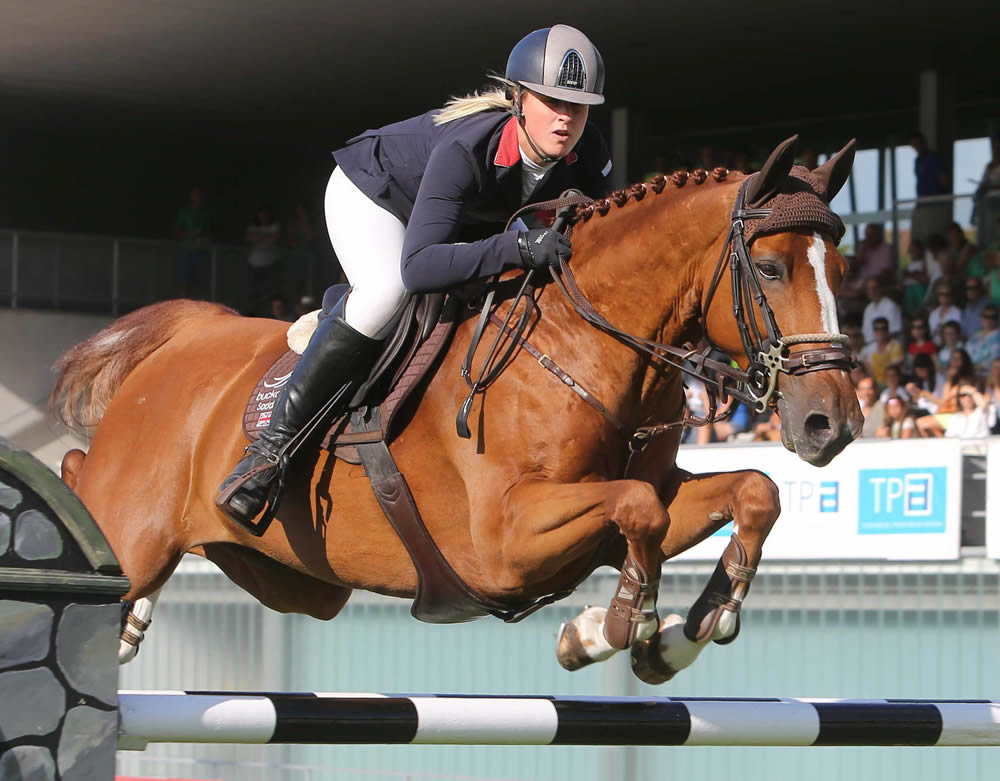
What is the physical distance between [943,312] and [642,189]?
25.5 feet

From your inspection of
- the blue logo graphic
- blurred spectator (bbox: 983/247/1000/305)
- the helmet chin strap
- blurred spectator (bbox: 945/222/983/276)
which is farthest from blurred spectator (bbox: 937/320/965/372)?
the helmet chin strap

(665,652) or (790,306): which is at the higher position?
(790,306)

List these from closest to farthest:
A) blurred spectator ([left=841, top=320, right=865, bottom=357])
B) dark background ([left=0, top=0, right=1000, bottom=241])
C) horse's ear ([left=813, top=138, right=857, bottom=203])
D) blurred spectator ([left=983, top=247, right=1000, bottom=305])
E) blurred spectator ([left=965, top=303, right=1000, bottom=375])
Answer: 1. horse's ear ([left=813, top=138, right=857, bottom=203])
2. blurred spectator ([left=965, top=303, right=1000, bottom=375])
3. blurred spectator ([left=983, top=247, right=1000, bottom=305])
4. blurred spectator ([left=841, top=320, right=865, bottom=357])
5. dark background ([left=0, top=0, right=1000, bottom=241])

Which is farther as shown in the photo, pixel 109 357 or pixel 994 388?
pixel 994 388

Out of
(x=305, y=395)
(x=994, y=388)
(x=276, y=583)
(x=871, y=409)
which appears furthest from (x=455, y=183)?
(x=871, y=409)

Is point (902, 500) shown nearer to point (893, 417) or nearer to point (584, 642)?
point (893, 417)

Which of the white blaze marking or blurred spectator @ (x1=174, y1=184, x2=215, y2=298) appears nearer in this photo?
the white blaze marking

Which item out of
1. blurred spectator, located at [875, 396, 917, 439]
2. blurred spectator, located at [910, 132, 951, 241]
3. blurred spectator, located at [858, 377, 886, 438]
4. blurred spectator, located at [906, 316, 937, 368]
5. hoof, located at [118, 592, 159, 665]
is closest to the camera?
hoof, located at [118, 592, 159, 665]

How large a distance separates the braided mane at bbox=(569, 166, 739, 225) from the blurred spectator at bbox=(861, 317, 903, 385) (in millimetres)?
7441

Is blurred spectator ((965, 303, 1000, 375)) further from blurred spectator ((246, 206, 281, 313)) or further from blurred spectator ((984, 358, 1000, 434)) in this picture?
blurred spectator ((246, 206, 281, 313))

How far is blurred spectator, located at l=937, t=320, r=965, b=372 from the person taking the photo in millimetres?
11055

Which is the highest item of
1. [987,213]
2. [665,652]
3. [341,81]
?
[341,81]

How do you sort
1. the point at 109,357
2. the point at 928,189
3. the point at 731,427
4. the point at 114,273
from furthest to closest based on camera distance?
the point at 114,273, the point at 928,189, the point at 731,427, the point at 109,357

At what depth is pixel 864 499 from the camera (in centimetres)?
813
